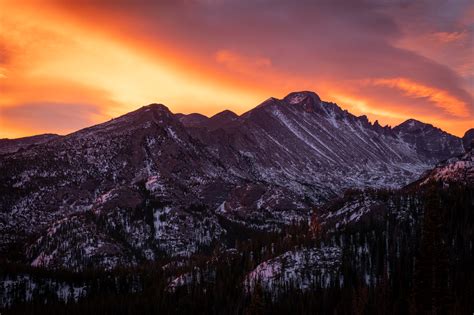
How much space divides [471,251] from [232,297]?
98070mm

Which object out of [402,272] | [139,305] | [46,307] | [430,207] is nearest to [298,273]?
[402,272]

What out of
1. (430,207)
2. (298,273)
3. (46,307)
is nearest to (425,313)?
(430,207)

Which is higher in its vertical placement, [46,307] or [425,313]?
[425,313]

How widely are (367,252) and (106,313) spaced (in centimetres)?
11050

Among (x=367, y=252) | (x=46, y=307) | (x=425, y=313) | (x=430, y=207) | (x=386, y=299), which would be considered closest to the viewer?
(x=430, y=207)

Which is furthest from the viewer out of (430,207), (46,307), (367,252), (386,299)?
(367,252)

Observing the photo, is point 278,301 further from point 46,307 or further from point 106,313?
point 46,307

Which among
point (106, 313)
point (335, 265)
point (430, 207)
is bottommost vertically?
point (106, 313)

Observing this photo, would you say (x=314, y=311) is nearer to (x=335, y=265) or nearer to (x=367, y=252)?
(x=335, y=265)

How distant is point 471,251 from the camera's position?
183500 mm

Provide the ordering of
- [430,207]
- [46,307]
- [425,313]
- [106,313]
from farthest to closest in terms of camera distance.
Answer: [46,307]
[106,313]
[425,313]
[430,207]

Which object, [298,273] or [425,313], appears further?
[298,273]

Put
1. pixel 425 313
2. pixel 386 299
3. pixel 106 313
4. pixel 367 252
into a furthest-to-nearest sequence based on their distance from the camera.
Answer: pixel 367 252 < pixel 106 313 < pixel 386 299 < pixel 425 313

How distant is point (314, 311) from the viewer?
6309 inches
